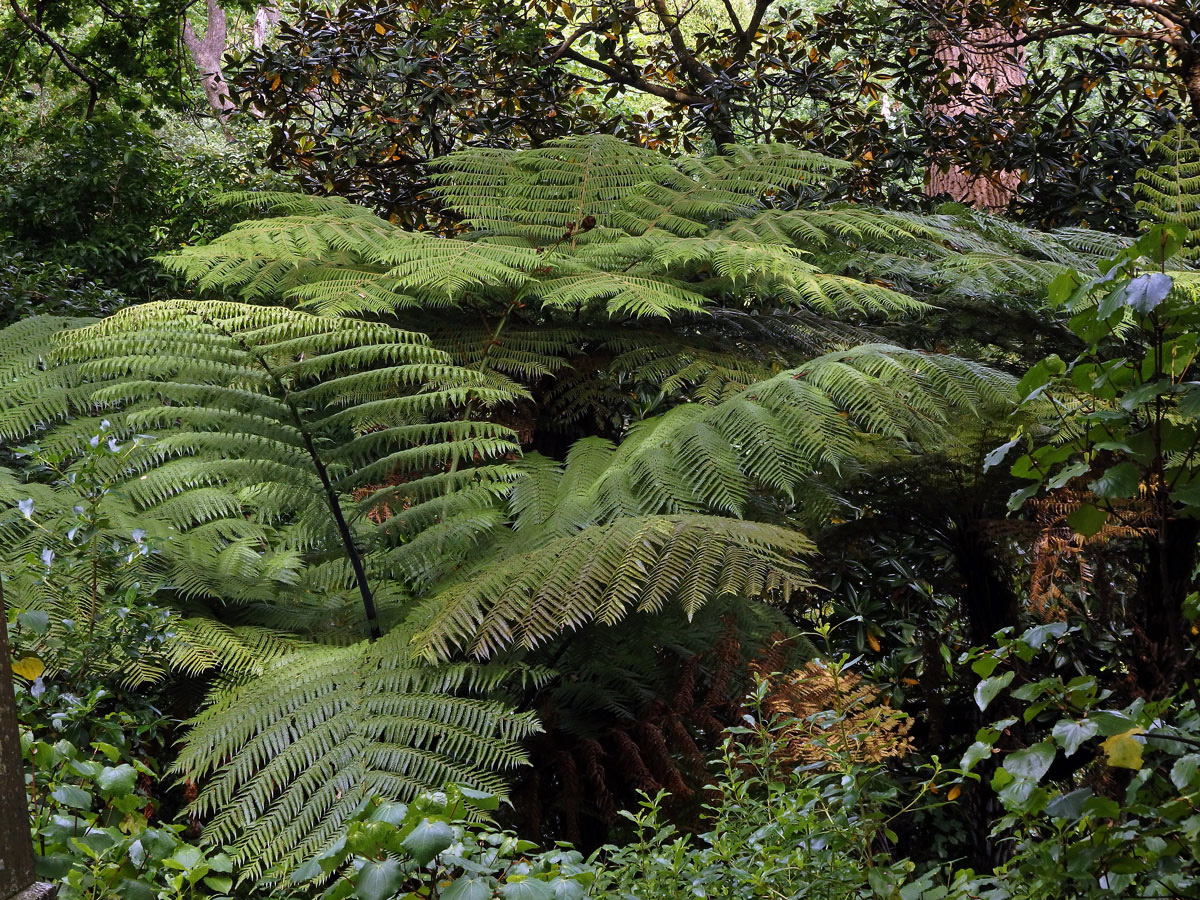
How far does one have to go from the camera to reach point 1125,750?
97 centimetres

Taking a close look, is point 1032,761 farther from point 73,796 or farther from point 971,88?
point 971,88

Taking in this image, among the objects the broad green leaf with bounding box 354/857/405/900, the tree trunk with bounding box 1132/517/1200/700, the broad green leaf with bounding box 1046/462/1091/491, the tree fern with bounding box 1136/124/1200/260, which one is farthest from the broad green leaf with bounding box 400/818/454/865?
the tree fern with bounding box 1136/124/1200/260

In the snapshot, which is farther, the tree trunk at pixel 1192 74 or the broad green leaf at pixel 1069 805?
the tree trunk at pixel 1192 74

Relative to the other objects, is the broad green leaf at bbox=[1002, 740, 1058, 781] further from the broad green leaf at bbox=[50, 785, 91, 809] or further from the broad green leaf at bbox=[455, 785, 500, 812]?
the broad green leaf at bbox=[50, 785, 91, 809]

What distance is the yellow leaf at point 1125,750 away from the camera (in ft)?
3.15

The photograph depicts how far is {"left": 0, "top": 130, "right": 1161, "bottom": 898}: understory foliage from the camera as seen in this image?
170 cm

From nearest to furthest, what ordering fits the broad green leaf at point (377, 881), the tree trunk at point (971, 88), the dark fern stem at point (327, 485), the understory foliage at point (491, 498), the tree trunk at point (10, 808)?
the tree trunk at point (10, 808), the broad green leaf at point (377, 881), the understory foliage at point (491, 498), the dark fern stem at point (327, 485), the tree trunk at point (971, 88)

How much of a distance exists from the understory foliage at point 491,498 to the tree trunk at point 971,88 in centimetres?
196

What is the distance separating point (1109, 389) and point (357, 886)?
3.29 feet

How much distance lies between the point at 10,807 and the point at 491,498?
1426mm

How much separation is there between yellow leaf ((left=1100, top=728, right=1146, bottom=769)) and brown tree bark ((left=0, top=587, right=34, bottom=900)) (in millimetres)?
1046

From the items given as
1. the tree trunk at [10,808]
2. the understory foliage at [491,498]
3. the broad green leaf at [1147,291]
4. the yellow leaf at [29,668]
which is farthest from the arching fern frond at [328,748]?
the broad green leaf at [1147,291]

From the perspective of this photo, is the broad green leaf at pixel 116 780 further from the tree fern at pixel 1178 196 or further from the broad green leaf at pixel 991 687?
the tree fern at pixel 1178 196

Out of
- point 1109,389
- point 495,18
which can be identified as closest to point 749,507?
point 1109,389
